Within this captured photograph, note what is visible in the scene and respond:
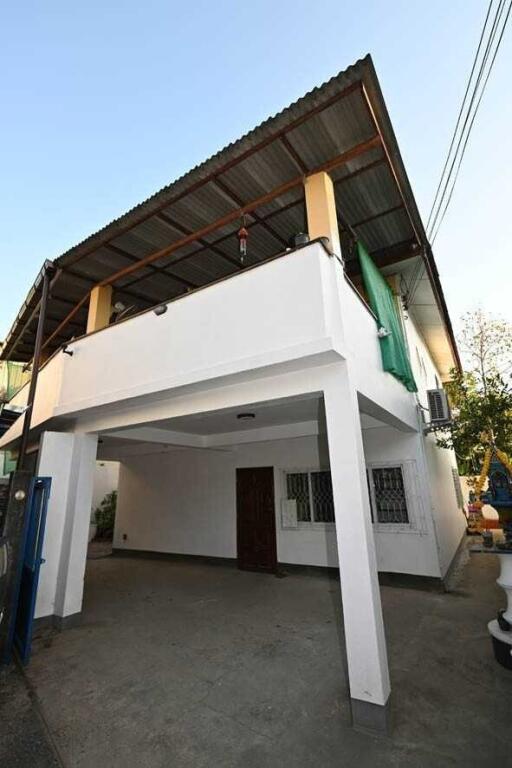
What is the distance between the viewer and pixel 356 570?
2879 millimetres

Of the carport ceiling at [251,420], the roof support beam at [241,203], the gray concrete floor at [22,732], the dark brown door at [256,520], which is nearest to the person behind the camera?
the gray concrete floor at [22,732]

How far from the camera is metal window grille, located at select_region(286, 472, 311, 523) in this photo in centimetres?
775

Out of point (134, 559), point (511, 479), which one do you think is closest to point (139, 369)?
point (511, 479)

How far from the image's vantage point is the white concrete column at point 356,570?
2730 millimetres

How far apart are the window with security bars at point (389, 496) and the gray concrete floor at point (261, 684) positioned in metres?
1.26

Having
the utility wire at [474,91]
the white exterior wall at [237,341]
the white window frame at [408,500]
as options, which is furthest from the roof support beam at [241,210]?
the white window frame at [408,500]

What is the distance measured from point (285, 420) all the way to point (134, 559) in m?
6.50

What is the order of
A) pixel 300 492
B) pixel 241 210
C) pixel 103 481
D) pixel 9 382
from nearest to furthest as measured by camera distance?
pixel 241 210 → pixel 300 492 → pixel 9 382 → pixel 103 481

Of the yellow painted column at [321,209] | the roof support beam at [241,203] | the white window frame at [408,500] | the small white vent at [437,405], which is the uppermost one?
the roof support beam at [241,203]

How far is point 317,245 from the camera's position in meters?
3.36

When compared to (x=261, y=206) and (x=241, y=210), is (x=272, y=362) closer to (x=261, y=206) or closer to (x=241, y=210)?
(x=241, y=210)

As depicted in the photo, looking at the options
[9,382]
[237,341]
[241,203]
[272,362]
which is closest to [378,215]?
[241,203]

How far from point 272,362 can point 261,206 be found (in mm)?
2708

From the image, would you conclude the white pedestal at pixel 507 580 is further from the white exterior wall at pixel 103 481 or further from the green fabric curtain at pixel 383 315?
the white exterior wall at pixel 103 481
